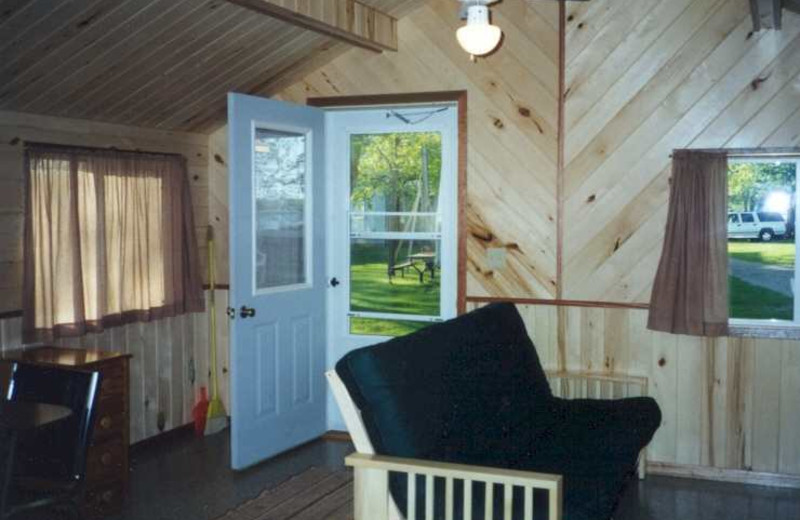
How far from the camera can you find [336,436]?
529 cm

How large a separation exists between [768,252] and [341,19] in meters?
2.46

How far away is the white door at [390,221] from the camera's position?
5.12m

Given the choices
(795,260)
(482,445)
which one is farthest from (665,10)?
(482,445)

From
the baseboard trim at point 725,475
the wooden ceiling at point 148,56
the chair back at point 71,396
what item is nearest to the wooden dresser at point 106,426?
the chair back at point 71,396

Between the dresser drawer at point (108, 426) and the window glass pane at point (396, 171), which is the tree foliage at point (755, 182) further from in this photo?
the dresser drawer at point (108, 426)

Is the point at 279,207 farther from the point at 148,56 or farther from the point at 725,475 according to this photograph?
the point at 725,475

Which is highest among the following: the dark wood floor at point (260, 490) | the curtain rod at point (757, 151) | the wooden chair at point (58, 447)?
the curtain rod at point (757, 151)

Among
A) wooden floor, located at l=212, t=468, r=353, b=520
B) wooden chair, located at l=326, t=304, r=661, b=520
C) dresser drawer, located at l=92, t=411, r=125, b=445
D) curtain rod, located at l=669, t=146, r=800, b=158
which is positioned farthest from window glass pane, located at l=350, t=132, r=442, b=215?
dresser drawer, located at l=92, t=411, r=125, b=445

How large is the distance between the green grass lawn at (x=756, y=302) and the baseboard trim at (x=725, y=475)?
79 cm

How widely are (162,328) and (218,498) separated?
1.28 metres

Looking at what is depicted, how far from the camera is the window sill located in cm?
441

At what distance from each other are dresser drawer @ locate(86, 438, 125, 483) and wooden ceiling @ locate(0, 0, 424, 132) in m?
1.61

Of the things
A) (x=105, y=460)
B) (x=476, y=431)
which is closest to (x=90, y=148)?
(x=105, y=460)

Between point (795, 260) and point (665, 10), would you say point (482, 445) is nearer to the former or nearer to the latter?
point (795, 260)
